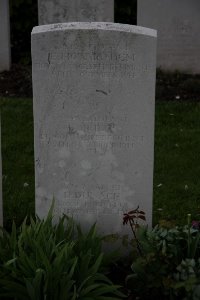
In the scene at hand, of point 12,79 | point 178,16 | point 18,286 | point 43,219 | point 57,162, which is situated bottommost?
point 18,286

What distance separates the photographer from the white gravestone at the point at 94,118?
14.1ft

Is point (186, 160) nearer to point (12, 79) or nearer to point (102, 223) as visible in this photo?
point (102, 223)

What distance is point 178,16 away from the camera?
10.4 metres

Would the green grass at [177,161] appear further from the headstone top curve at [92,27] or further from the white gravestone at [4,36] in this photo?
the white gravestone at [4,36]

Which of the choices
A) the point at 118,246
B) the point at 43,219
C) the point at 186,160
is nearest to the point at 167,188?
the point at 186,160

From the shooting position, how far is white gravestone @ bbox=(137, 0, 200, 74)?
1034 cm

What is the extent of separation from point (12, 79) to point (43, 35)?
6.20 m

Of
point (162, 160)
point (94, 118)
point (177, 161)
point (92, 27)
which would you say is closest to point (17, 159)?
point (162, 160)

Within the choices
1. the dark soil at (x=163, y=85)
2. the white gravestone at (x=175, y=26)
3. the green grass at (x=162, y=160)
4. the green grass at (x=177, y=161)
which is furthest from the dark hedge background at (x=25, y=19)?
the green grass at (x=177, y=161)

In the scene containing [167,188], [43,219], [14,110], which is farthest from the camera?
[14,110]

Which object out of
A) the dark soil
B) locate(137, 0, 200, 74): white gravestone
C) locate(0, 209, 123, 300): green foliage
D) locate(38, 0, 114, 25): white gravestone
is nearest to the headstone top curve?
locate(0, 209, 123, 300): green foliage

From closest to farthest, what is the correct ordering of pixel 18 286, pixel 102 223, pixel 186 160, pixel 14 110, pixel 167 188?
1. pixel 18 286
2. pixel 102 223
3. pixel 167 188
4. pixel 186 160
5. pixel 14 110

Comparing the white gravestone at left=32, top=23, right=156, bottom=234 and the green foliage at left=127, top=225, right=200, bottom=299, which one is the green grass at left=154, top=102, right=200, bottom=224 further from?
the green foliage at left=127, top=225, right=200, bottom=299

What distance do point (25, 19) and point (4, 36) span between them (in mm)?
1559
